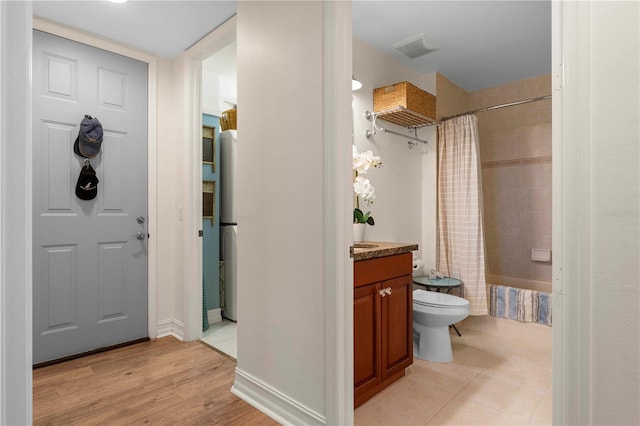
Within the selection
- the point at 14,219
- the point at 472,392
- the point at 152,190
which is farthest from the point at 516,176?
the point at 14,219

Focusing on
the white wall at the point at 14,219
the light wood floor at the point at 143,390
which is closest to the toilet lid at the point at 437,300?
the light wood floor at the point at 143,390

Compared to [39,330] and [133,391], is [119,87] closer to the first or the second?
[39,330]

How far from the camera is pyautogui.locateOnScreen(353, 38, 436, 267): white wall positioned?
283 cm

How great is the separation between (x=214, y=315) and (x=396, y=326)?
75.5 inches

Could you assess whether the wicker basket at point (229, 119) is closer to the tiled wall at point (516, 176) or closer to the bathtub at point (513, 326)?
the tiled wall at point (516, 176)

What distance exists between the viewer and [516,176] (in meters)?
3.78

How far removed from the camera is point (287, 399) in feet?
5.71

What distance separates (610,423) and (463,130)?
Result: 2.71 m

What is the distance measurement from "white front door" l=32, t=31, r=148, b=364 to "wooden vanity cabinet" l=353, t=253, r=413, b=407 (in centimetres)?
194

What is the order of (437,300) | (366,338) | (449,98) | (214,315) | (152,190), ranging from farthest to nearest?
1. (449,98)
2. (214,315)
3. (152,190)
4. (437,300)
5. (366,338)

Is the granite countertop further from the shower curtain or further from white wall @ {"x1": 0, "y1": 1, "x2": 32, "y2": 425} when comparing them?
white wall @ {"x1": 0, "y1": 1, "x2": 32, "y2": 425}

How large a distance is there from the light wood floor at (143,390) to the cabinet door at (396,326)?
0.77m

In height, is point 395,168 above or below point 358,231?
above

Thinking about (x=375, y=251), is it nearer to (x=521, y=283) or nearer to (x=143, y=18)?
(x=143, y=18)
